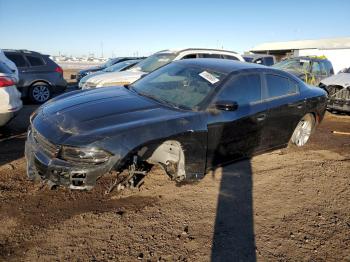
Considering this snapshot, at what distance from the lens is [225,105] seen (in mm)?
3932

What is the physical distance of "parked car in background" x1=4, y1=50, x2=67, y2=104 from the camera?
31.9ft

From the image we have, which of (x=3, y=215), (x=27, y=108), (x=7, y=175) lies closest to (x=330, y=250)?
(x=3, y=215)

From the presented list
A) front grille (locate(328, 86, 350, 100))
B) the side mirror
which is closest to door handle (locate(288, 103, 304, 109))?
the side mirror

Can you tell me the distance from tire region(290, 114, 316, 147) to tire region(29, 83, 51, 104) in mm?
7548

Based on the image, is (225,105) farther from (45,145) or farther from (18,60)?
(18,60)

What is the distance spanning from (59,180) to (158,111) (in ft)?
4.33

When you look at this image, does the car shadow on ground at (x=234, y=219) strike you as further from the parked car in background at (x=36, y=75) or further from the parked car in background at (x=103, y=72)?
the parked car in background at (x=36, y=75)

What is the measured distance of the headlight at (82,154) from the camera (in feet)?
10.4

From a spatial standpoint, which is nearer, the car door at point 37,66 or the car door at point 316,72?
the car door at point 37,66

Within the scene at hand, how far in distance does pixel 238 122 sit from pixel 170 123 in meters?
1.06

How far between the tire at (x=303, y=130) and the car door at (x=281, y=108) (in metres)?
0.33

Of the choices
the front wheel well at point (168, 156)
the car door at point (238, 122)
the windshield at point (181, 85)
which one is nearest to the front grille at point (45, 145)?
the front wheel well at point (168, 156)

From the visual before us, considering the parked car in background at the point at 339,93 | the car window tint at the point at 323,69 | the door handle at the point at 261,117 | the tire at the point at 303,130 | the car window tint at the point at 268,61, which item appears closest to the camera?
the door handle at the point at 261,117

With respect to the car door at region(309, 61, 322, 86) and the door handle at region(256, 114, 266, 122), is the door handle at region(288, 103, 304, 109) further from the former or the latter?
Answer: the car door at region(309, 61, 322, 86)
